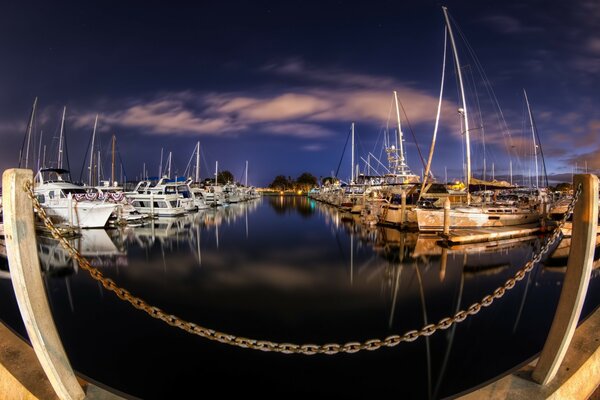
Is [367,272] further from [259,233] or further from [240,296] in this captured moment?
[259,233]

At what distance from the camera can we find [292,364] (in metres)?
5.96

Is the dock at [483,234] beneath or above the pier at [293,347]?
beneath

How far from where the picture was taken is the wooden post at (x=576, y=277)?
2.86 metres

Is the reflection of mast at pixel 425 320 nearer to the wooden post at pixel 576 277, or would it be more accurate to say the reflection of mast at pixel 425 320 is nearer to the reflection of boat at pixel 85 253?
the wooden post at pixel 576 277

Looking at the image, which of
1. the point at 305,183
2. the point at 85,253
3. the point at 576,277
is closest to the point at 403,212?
the point at 85,253

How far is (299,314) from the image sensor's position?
28.6 feet

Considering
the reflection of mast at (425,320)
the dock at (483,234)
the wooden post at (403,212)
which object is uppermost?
the wooden post at (403,212)

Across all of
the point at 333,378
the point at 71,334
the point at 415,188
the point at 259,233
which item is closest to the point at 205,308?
the point at 71,334

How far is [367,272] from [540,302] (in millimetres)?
5856

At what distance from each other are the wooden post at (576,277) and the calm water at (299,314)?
104 inches

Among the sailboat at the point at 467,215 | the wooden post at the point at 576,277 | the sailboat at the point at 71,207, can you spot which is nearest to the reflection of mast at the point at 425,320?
the wooden post at the point at 576,277

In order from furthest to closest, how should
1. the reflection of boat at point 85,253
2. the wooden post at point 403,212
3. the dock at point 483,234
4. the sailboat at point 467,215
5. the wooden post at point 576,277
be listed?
the wooden post at point 403,212, the sailboat at point 467,215, the dock at point 483,234, the reflection of boat at point 85,253, the wooden post at point 576,277

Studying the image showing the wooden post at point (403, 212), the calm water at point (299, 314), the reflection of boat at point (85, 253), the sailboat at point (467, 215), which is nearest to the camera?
the calm water at point (299, 314)

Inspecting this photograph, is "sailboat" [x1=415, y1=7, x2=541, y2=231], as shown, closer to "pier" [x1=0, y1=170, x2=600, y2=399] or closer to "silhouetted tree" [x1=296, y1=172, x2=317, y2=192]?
"pier" [x1=0, y1=170, x2=600, y2=399]
